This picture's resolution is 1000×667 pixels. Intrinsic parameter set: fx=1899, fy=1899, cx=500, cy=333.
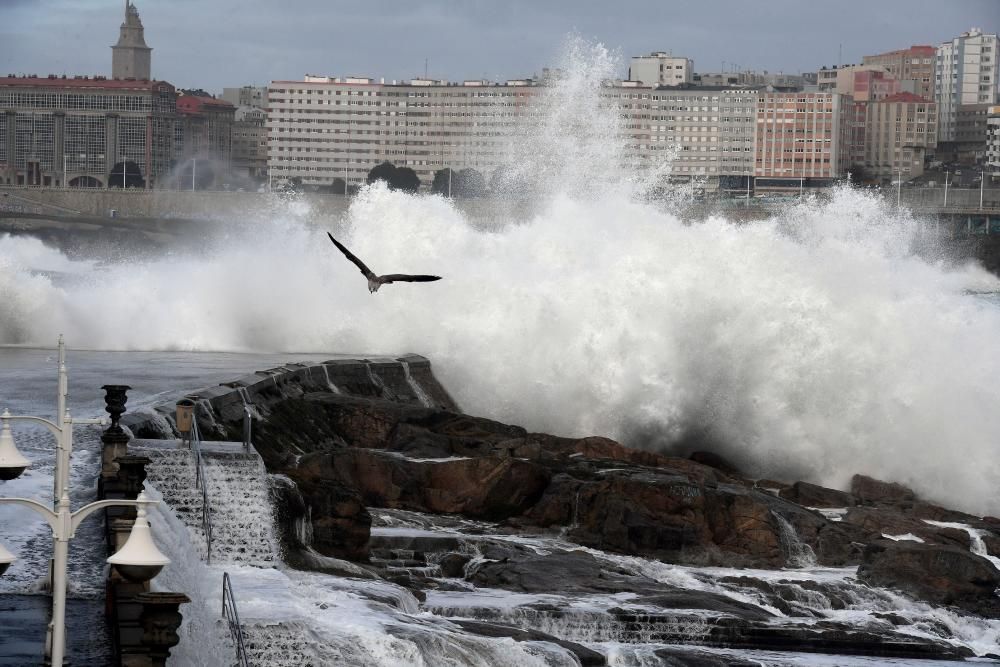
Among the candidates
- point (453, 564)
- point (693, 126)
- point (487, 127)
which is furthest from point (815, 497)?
point (693, 126)

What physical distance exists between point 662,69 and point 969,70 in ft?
139

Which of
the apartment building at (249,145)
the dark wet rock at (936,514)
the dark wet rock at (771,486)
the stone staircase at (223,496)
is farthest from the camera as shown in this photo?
the apartment building at (249,145)

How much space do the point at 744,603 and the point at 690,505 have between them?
3.15m

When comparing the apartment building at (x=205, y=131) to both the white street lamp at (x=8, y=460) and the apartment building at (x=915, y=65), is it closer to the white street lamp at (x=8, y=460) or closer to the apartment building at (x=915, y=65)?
the apartment building at (x=915, y=65)

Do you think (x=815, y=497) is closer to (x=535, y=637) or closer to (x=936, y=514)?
(x=936, y=514)

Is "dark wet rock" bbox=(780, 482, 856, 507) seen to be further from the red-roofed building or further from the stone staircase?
the red-roofed building

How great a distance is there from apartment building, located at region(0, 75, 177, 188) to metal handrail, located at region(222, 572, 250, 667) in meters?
146

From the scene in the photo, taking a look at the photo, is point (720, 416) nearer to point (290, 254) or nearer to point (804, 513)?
point (804, 513)

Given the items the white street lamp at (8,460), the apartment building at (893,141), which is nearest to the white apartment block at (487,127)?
the apartment building at (893,141)

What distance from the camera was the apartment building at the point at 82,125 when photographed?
15962 cm

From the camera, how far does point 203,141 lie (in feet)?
536

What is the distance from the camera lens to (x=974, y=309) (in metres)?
36.6

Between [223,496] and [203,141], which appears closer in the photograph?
[223,496]

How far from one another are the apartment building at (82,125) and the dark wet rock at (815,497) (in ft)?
451
